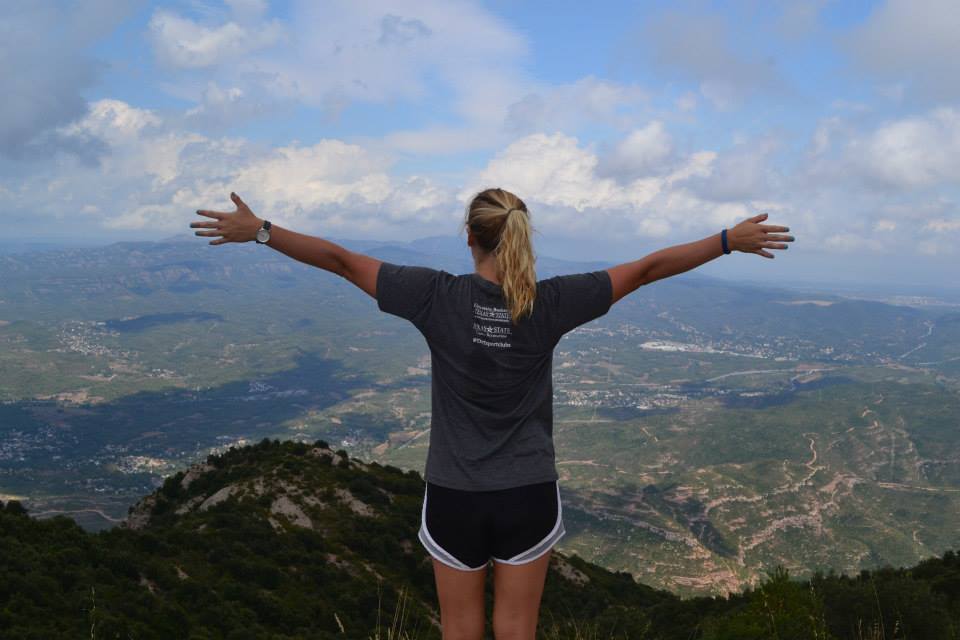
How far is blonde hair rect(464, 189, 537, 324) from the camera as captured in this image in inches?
145

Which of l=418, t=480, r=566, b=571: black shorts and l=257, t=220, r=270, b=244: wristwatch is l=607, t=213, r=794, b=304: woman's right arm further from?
l=257, t=220, r=270, b=244: wristwatch

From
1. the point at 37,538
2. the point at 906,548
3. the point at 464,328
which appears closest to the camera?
the point at 464,328

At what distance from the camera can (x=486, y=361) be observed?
376cm

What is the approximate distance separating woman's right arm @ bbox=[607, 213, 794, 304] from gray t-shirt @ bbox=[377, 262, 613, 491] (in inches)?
6.3

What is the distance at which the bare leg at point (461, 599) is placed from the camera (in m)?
3.89

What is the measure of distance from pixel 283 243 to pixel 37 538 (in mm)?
26991

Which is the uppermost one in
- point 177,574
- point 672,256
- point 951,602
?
point 672,256

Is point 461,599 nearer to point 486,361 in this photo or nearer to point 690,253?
point 486,361

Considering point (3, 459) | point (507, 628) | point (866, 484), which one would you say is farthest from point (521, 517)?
point (3, 459)

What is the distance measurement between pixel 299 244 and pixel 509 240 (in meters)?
1.32

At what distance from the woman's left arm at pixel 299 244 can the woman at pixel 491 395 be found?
0.03 feet

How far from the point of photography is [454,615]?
3.97 meters

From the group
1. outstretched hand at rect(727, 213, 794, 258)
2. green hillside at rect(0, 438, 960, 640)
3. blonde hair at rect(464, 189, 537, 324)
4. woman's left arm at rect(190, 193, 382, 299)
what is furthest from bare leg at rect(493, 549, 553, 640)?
outstretched hand at rect(727, 213, 794, 258)

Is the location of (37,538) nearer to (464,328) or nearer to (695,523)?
(464,328)
